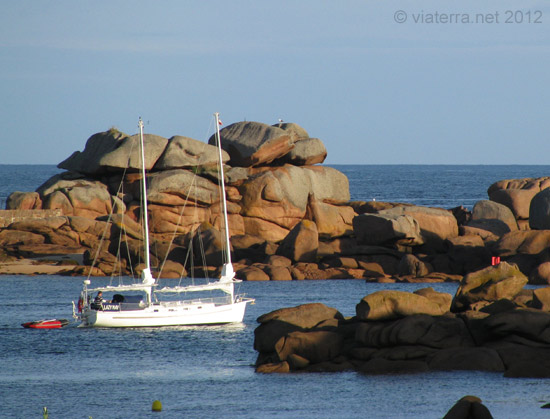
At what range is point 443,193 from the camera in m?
155

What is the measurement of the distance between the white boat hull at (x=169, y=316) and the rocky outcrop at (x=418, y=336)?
11638mm

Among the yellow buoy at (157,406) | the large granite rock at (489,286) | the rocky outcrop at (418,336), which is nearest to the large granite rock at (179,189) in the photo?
the rocky outcrop at (418,336)

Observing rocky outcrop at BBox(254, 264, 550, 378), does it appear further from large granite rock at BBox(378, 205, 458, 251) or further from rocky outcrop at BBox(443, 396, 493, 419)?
large granite rock at BBox(378, 205, 458, 251)

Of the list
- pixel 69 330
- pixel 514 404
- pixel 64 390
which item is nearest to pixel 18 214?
pixel 69 330

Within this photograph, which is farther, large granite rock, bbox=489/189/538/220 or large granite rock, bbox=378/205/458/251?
large granite rock, bbox=489/189/538/220

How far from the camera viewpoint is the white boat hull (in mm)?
46688

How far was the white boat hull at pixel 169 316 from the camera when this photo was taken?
1838 inches

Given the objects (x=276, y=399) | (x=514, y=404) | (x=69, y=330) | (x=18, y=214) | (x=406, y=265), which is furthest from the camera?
(x=18, y=214)

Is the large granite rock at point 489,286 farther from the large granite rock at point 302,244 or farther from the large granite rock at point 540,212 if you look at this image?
the large granite rock at point 302,244

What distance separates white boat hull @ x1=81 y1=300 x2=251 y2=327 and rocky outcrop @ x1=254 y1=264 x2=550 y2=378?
11.6 metres

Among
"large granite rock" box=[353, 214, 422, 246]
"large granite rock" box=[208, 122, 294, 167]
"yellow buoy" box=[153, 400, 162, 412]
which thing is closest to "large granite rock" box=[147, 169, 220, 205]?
"large granite rock" box=[208, 122, 294, 167]

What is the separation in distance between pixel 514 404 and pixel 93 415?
12179 millimetres

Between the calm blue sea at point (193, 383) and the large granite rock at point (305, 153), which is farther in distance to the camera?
the large granite rock at point (305, 153)

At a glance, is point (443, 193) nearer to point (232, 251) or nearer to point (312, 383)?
point (232, 251)
